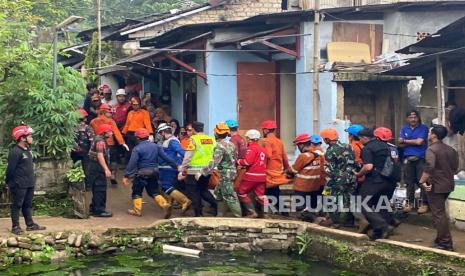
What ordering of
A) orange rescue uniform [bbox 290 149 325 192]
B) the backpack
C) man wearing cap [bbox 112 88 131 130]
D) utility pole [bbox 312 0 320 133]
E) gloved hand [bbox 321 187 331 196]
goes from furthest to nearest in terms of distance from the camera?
man wearing cap [bbox 112 88 131 130] → utility pole [bbox 312 0 320 133] → orange rescue uniform [bbox 290 149 325 192] → gloved hand [bbox 321 187 331 196] → the backpack

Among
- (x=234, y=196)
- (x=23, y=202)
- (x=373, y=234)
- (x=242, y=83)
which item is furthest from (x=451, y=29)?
(x=23, y=202)

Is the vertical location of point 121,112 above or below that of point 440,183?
above

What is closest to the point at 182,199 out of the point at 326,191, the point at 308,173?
the point at 308,173

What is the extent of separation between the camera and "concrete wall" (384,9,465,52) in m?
15.6

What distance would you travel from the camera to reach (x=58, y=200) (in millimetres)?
13289

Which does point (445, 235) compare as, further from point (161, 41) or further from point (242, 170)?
point (161, 41)

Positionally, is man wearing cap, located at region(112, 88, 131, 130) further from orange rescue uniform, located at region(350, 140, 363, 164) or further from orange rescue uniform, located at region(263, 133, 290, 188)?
orange rescue uniform, located at region(350, 140, 363, 164)

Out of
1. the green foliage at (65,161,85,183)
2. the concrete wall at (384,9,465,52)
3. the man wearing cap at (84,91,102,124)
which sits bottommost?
the green foliage at (65,161,85,183)

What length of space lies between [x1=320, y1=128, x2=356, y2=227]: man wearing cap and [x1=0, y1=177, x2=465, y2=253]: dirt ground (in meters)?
1.02

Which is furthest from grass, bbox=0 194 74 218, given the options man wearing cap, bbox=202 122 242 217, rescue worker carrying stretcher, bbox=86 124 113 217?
man wearing cap, bbox=202 122 242 217

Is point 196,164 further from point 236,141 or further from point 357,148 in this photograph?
point 357,148

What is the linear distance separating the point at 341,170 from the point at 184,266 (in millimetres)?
2911

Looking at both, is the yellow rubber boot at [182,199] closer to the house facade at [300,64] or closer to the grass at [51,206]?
the grass at [51,206]

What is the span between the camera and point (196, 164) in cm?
1200
